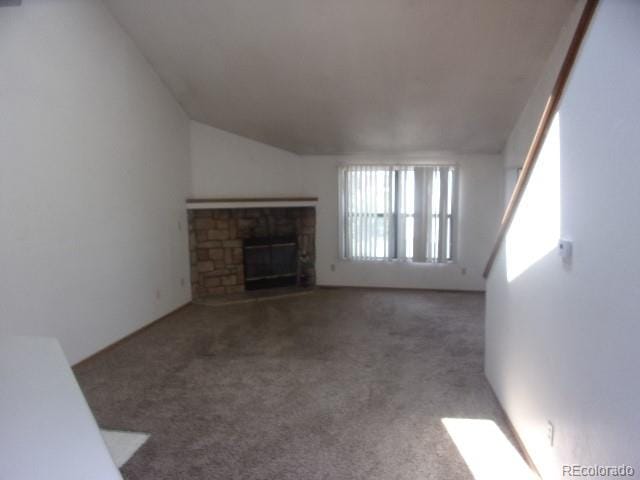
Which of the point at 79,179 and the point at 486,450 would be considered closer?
the point at 486,450

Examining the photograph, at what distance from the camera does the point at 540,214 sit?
6.11 ft

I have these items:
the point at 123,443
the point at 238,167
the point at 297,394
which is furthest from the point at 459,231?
the point at 123,443

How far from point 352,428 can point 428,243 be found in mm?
3603

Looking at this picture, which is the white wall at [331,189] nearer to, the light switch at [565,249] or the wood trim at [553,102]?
the wood trim at [553,102]

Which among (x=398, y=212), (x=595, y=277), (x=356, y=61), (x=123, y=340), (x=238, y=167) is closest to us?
(x=595, y=277)

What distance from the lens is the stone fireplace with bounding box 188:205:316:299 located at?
527cm

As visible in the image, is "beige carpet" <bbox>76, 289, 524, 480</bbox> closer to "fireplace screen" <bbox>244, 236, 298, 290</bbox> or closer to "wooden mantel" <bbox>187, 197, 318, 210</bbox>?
"fireplace screen" <bbox>244, 236, 298, 290</bbox>

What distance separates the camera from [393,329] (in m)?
4.05

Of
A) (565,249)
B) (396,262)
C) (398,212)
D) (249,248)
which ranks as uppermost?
(398,212)

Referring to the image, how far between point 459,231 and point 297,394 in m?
3.56

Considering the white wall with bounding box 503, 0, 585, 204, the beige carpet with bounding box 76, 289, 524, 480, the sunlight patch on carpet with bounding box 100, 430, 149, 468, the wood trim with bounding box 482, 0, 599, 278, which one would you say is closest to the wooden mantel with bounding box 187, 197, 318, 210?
the beige carpet with bounding box 76, 289, 524, 480

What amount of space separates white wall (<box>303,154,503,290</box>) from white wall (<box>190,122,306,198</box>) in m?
0.30

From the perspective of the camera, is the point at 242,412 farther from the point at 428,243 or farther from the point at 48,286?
the point at 428,243

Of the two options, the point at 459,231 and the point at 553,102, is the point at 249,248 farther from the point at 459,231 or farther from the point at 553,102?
the point at 553,102
